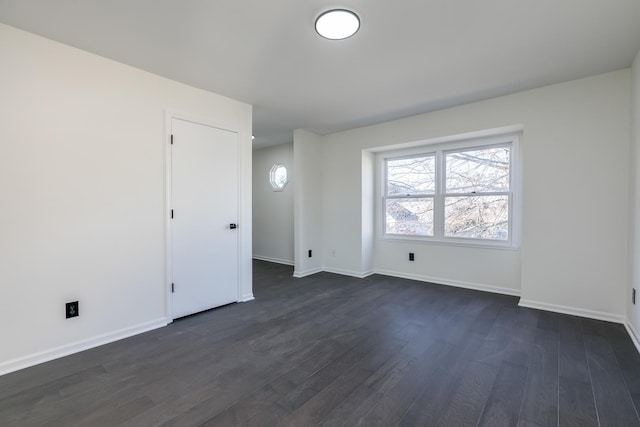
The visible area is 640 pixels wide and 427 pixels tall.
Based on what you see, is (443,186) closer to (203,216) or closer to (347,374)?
(347,374)

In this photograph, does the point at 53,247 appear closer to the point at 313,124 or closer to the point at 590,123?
the point at 313,124

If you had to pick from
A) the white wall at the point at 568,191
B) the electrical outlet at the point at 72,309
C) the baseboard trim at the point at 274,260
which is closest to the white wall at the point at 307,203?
the baseboard trim at the point at 274,260

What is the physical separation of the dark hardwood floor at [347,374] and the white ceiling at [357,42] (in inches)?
95.9

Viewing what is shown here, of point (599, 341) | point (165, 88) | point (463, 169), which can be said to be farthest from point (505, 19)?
point (165, 88)

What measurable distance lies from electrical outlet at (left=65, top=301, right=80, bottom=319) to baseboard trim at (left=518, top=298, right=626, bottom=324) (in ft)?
14.4

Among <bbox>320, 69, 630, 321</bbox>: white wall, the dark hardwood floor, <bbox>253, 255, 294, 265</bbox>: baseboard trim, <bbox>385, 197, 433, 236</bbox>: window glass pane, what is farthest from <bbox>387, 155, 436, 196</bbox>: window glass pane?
<bbox>253, 255, 294, 265</bbox>: baseboard trim

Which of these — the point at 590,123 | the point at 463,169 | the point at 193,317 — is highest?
the point at 590,123

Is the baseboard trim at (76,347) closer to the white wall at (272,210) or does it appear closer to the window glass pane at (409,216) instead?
the white wall at (272,210)

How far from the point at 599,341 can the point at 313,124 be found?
4.07 meters

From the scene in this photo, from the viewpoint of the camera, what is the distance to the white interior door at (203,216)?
305cm

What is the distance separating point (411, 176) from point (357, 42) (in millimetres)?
2785

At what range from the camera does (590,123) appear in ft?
9.76

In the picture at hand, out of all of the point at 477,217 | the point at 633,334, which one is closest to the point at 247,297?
the point at 477,217

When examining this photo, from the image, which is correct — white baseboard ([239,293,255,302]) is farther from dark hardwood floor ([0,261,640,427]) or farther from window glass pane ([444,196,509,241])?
window glass pane ([444,196,509,241])
